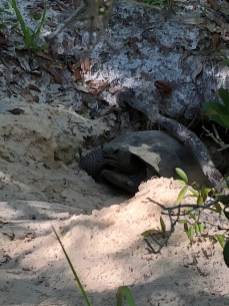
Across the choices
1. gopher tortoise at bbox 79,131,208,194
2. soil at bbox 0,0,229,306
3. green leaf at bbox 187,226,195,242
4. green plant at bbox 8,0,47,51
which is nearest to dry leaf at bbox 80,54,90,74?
soil at bbox 0,0,229,306

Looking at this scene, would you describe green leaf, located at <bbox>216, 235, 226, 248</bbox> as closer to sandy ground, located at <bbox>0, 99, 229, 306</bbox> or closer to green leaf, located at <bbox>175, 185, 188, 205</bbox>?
sandy ground, located at <bbox>0, 99, 229, 306</bbox>

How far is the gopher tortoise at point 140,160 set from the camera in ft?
13.7

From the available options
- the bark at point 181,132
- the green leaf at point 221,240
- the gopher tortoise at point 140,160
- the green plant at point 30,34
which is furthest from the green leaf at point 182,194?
the green plant at point 30,34

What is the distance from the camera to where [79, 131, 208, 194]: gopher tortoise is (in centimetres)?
417

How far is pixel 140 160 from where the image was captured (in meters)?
4.33

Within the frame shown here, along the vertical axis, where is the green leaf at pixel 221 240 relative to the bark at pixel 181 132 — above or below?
above

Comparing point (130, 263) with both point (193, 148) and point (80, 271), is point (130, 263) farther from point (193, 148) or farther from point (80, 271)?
point (193, 148)

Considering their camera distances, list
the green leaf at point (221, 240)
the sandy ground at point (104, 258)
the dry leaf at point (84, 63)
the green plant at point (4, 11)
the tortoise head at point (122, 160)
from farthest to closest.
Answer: the green plant at point (4, 11) < the dry leaf at point (84, 63) < the tortoise head at point (122, 160) < the green leaf at point (221, 240) < the sandy ground at point (104, 258)

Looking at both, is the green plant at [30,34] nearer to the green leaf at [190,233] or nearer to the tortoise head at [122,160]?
the tortoise head at [122,160]

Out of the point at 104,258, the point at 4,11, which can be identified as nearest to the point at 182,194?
the point at 104,258

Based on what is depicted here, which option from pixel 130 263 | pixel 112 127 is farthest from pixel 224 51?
pixel 130 263

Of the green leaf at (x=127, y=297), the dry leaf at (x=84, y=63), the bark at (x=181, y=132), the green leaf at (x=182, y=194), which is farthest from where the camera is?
the dry leaf at (x=84, y=63)

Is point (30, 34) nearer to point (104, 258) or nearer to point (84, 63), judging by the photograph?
point (84, 63)

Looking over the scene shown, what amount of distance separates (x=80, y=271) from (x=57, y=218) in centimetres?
72
